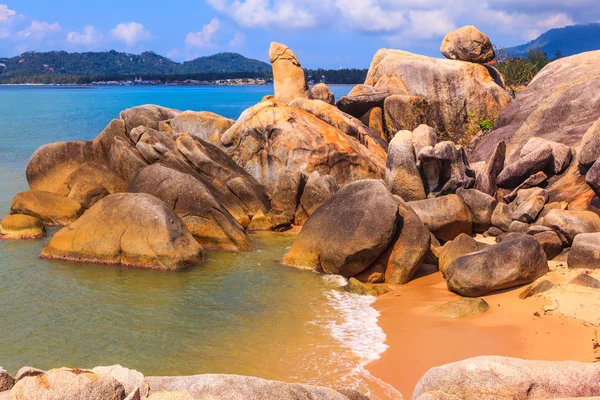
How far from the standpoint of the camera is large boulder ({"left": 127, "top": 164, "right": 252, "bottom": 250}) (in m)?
17.6

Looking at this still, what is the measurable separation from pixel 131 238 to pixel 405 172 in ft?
26.2

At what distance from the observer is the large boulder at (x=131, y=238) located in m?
15.6

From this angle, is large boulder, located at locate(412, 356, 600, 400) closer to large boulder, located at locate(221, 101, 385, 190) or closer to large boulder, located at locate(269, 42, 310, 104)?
large boulder, located at locate(221, 101, 385, 190)

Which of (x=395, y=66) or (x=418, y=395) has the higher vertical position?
(x=395, y=66)

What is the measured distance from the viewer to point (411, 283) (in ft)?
48.2

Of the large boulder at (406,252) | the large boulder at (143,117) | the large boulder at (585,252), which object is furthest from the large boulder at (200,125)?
A: the large boulder at (585,252)

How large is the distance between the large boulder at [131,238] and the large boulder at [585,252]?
8.13 metres

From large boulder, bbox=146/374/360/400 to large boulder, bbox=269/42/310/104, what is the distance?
22.0 meters

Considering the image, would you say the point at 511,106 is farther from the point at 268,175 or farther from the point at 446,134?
the point at 268,175

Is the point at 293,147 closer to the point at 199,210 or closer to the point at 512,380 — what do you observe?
the point at 199,210

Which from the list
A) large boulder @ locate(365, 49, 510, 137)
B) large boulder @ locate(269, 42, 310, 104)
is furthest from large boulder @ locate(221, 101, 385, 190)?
large boulder @ locate(269, 42, 310, 104)

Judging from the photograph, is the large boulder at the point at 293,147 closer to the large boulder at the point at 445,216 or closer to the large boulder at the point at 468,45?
the large boulder at the point at 445,216

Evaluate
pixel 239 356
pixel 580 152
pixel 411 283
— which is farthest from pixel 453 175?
pixel 239 356

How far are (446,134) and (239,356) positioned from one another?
688 inches
